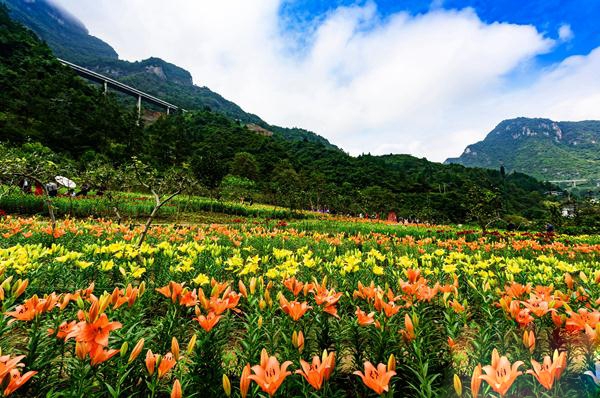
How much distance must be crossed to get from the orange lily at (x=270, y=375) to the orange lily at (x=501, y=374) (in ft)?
2.58

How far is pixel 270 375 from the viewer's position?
136cm

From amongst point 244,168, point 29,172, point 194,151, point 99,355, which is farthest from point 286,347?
point 194,151

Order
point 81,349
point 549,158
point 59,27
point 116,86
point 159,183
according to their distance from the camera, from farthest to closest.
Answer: point 59,27, point 549,158, point 116,86, point 159,183, point 81,349

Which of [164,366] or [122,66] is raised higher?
[122,66]

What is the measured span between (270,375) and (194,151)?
67.0 metres

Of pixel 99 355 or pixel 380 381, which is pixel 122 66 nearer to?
pixel 99 355

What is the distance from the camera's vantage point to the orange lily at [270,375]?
1.25 meters

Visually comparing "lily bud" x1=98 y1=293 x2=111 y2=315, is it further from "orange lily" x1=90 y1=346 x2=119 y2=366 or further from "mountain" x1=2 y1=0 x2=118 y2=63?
"mountain" x1=2 y1=0 x2=118 y2=63

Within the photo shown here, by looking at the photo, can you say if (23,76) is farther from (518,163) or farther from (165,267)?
(518,163)

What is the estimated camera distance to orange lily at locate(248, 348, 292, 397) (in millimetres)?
1252

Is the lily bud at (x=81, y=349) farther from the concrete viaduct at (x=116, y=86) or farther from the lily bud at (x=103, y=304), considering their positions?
the concrete viaduct at (x=116, y=86)

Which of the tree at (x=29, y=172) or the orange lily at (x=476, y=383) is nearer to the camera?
the orange lily at (x=476, y=383)

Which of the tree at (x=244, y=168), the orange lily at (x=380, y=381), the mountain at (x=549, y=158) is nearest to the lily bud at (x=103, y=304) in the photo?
the orange lily at (x=380, y=381)

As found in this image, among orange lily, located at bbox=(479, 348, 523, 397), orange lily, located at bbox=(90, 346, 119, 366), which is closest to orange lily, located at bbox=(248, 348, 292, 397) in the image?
orange lily, located at bbox=(90, 346, 119, 366)
